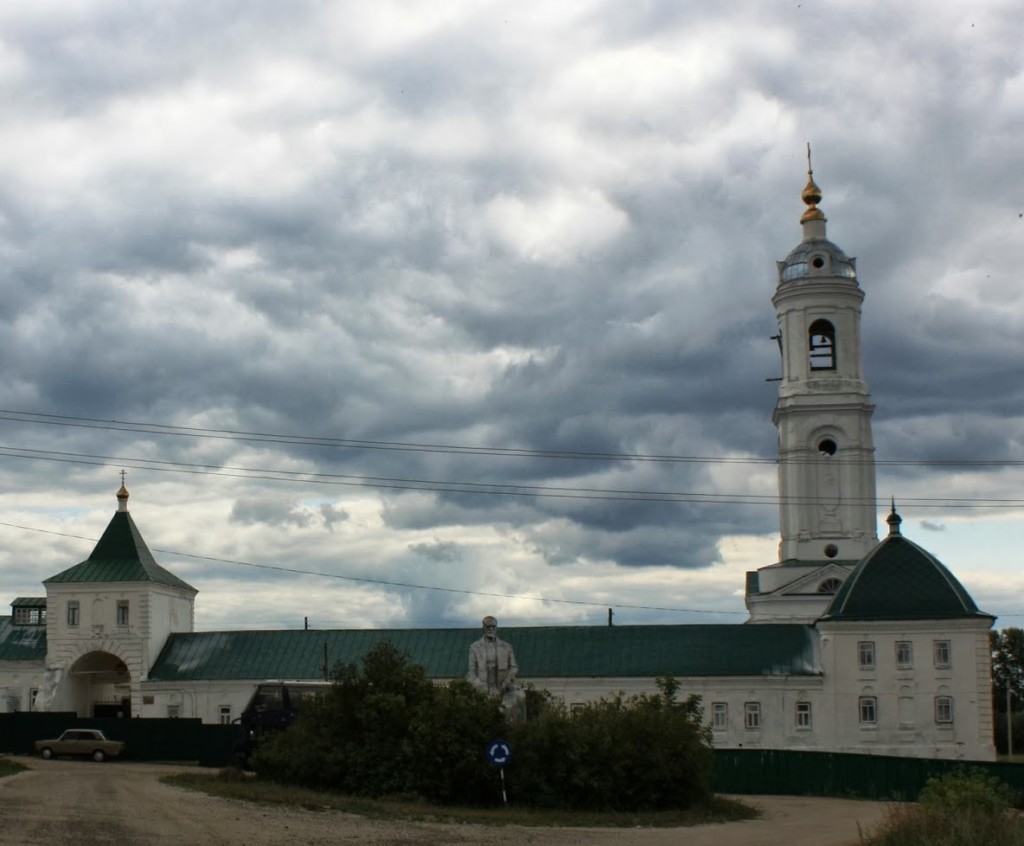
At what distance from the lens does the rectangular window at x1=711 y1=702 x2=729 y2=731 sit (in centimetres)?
6272

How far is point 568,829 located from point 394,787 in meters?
5.18

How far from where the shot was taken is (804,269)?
80.1 m

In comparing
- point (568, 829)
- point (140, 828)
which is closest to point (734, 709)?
point (568, 829)

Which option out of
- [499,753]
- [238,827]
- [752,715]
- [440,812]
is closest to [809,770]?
[499,753]

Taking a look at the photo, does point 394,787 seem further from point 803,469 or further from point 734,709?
point 803,469

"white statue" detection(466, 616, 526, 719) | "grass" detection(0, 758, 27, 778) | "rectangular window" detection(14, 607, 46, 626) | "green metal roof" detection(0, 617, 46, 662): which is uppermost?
"rectangular window" detection(14, 607, 46, 626)

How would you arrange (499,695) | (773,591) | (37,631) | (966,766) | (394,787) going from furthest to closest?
(773,591), (37,631), (966,766), (499,695), (394,787)

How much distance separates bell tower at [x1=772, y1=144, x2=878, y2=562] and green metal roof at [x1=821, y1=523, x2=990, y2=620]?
14.1 meters

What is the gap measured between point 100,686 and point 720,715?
2967 centimetres

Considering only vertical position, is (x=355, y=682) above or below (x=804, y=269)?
below

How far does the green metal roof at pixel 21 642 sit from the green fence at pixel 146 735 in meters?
14.8

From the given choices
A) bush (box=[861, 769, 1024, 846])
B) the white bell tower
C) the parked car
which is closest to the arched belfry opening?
the parked car

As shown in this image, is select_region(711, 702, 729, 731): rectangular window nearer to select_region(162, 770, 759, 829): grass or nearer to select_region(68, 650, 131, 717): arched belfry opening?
select_region(68, 650, 131, 717): arched belfry opening

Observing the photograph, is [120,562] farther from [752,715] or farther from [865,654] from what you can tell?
[865,654]
